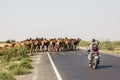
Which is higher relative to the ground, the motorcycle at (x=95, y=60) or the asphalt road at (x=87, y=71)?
the motorcycle at (x=95, y=60)

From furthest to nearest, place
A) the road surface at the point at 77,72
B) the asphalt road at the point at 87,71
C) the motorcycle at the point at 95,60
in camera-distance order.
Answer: the motorcycle at the point at 95,60 < the road surface at the point at 77,72 < the asphalt road at the point at 87,71

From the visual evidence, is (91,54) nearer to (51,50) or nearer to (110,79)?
(110,79)

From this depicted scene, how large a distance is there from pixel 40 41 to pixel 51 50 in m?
2.87

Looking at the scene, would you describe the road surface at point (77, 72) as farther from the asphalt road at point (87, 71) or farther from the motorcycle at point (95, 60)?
the motorcycle at point (95, 60)

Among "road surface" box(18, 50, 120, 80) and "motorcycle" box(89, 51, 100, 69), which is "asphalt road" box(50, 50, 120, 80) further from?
"motorcycle" box(89, 51, 100, 69)

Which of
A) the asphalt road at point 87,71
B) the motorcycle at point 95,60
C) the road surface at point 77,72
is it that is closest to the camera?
the asphalt road at point 87,71

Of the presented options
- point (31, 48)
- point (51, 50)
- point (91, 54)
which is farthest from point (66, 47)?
point (91, 54)

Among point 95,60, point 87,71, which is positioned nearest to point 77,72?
point 87,71

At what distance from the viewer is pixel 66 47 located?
63.5 meters

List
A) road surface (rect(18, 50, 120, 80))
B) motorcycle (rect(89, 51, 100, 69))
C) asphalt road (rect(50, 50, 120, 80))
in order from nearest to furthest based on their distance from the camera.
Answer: asphalt road (rect(50, 50, 120, 80)) < road surface (rect(18, 50, 120, 80)) < motorcycle (rect(89, 51, 100, 69))

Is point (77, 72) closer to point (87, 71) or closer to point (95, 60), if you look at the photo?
point (87, 71)

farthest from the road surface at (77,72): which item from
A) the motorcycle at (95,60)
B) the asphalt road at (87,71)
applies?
the motorcycle at (95,60)

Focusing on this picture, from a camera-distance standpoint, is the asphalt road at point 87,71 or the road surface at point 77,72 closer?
the asphalt road at point 87,71

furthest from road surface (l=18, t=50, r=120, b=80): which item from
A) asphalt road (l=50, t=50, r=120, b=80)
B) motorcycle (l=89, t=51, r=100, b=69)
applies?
motorcycle (l=89, t=51, r=100, b=69)
